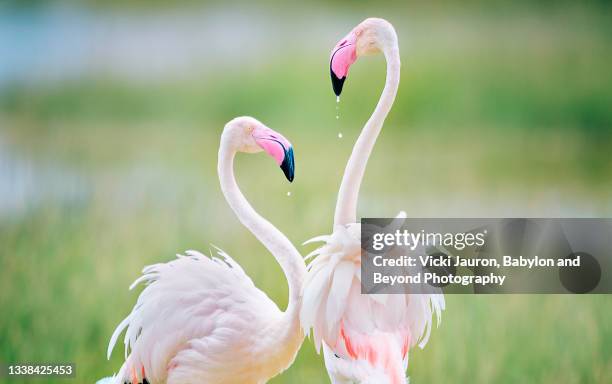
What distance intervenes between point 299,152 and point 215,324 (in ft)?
2.76

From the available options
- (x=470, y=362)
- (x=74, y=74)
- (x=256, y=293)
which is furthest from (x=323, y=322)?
(x=74, y=74)

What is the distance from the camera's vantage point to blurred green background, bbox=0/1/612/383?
300 centimetres

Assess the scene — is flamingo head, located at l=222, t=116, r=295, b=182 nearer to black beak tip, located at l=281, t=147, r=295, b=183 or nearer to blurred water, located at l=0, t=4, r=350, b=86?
black beak tip, located at l=281, t=147, r=295, b=183

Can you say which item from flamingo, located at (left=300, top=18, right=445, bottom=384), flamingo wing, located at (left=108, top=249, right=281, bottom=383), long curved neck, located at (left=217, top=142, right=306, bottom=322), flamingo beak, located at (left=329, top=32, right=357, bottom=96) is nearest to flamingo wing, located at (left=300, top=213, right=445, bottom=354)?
flamingo, located at (left=300, top=18, right=445, bottom=384)

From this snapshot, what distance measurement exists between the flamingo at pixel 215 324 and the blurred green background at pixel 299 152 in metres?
0.44

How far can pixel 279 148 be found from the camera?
258cm

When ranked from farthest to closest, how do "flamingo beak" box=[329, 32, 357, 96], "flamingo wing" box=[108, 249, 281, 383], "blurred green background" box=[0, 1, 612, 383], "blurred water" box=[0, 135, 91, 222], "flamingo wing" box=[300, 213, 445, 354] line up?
"blurred water" box=[0, 135, 91, 222] < "blurred green background" box=[0, 1, 612, 383] < "flamingo beak" box=[329, 32, 357, 96] < "flamingo wing" box=[108, 249, 281, 383] < "flamingo wing" box=[300, 213, 445, 354]

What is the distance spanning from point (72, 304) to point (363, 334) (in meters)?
1.30

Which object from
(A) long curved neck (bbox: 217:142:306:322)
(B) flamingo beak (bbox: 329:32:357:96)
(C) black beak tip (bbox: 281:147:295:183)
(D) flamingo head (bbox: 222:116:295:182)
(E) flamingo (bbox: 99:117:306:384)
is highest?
(B) flamingo beak (bbox: 329:32:357:96)

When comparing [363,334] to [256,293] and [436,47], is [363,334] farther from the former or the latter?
[436,47]

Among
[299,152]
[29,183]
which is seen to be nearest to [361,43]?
[299,152]

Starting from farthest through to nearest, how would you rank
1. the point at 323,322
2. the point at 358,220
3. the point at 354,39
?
1. the point at 358,220
2. the point at 354,39
3. the point at 323,322

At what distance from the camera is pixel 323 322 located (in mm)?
2424

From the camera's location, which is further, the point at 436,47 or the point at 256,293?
the point at 436,47
